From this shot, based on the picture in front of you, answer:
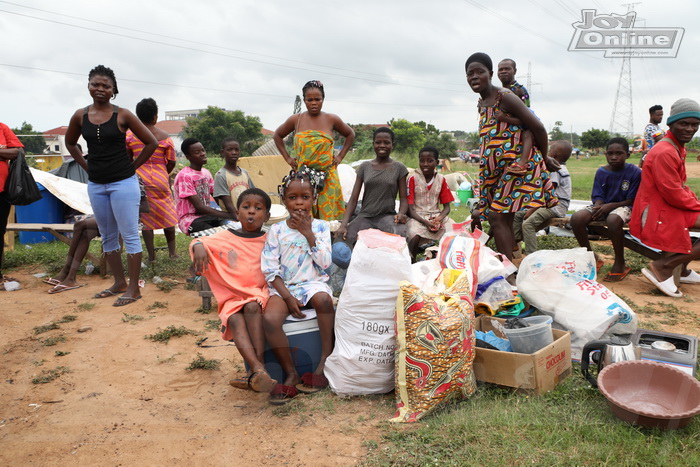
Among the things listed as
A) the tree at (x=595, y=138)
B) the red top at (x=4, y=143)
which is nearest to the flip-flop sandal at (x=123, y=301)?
the red top at (x=4, y=143)

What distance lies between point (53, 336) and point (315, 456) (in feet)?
8.78

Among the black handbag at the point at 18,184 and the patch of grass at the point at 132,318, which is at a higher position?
the black handbag at the point at 18,184

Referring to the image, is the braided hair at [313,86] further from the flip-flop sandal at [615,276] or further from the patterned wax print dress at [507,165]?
the flip-flop sandal at [615,276]

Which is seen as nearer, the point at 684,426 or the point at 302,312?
the point at 684,426

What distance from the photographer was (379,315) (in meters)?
2.70

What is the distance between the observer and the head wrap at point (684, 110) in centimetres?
398

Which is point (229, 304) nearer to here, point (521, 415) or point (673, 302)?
point (521, 415)

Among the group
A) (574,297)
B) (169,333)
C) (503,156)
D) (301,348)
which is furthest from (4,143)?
(574,297)

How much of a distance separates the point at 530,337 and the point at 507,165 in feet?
5.56

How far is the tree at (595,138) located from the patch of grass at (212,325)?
164 ft

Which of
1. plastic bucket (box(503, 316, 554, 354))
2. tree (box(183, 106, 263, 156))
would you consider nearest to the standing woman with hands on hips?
plastic bucket (box(503, 316, 554, 354))

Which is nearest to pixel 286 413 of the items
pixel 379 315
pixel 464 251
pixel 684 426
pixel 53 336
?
pixel 379 315

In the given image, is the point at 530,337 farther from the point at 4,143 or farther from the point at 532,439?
the point at 4,143

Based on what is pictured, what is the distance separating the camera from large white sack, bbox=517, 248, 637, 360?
301 cm
